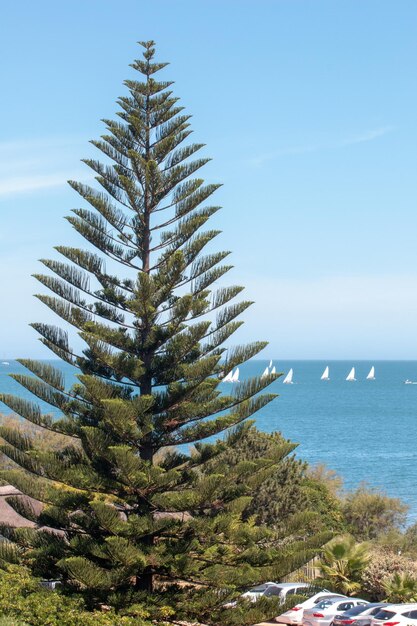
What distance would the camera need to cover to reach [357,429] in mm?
83875

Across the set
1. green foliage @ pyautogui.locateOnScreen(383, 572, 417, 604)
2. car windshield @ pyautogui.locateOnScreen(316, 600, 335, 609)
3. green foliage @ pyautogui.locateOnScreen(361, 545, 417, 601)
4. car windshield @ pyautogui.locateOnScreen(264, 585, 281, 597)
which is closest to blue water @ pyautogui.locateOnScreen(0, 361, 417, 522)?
car windshield @ pyautogui.locateOnScreen(264, 585, 281, 597)

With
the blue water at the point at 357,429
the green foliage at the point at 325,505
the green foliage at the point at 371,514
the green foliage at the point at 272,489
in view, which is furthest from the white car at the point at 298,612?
the green foliage at the point at 371,514

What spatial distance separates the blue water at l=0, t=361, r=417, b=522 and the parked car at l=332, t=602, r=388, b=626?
34.1 feet

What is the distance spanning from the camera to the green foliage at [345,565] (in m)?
18.2

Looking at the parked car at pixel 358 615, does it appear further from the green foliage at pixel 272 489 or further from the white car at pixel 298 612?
the green foliage at pixel 272 489

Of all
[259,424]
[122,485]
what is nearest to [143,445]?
[122,485]

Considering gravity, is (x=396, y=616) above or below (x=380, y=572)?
above

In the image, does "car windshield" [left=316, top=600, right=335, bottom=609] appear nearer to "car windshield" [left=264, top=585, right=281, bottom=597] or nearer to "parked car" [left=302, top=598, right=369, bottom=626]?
"parked car" [left=302, top=598, right=369, bottom=626]

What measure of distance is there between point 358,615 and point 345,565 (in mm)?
3510

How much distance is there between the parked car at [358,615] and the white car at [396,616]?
0.75 feet

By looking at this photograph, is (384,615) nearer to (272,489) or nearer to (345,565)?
(345,565)

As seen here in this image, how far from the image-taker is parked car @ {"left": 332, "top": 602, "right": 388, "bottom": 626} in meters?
14.7

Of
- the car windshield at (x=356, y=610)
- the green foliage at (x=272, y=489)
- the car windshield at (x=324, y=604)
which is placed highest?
the green foliage at (x=272, y=489)

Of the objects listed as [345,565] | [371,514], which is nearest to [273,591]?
[345,565]
